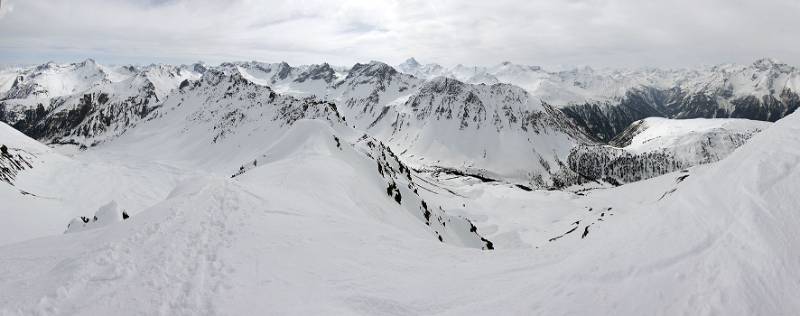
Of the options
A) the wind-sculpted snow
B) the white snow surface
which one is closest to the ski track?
→ the white snow surface

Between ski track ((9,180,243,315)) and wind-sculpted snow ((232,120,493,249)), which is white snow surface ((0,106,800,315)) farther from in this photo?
wind-sculpted snow ((232,120,493,249))

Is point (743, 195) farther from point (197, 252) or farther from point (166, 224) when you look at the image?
point (166, 224)

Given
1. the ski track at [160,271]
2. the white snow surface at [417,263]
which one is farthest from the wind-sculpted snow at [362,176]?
the ski track at [160,271]

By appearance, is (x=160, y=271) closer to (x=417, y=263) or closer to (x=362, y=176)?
(x=417, y=263)

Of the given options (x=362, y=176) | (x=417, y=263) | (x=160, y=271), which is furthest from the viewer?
(x=362, y=176)

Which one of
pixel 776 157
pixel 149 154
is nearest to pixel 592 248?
pixel 776 157

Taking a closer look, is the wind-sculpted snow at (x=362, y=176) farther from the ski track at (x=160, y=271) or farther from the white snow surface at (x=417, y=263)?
the ski track at (x=160, y=271)

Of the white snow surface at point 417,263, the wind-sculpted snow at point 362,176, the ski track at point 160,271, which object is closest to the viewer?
the white snow surface at point 417,263

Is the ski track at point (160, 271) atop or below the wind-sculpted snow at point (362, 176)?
atop

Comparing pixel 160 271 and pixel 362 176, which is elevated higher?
pixel 160 271

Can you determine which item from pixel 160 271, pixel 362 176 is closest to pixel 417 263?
pixel 160 271

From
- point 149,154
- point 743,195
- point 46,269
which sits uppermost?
point 743,195
